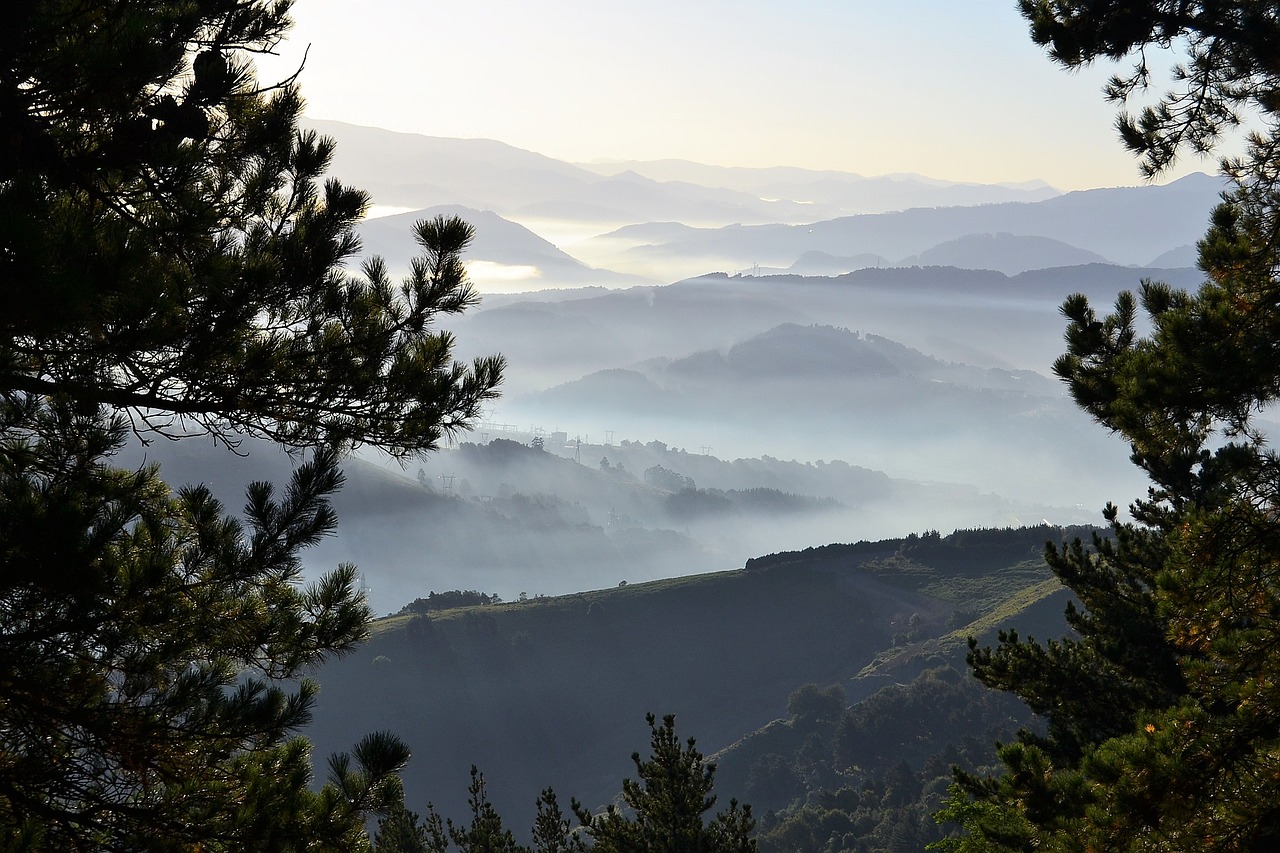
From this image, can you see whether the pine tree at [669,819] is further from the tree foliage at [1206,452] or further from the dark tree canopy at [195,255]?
the dark tree canopy at [195,255]

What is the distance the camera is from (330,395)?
7.49 m

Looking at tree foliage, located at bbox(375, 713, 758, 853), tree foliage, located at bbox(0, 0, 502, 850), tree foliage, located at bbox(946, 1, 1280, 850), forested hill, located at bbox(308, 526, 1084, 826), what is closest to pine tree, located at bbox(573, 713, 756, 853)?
tree foliage, located at bbox(375, 713, 758, 853)

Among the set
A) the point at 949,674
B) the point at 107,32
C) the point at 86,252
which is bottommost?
the point at 949,674

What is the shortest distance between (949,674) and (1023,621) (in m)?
8.66

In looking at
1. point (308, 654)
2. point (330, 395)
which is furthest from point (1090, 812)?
point (330, 395)

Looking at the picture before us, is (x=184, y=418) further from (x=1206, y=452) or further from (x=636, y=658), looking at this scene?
(x=636, y=658)

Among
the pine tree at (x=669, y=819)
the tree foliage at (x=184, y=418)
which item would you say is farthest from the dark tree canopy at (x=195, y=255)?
the pine tree at (x=669, y=819)

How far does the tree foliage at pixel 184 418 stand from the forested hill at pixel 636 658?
94.2 m

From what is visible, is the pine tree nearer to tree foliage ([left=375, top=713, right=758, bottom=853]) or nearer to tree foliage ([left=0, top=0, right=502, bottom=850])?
tree foliage ([left=375, top=713, right=758, bottom=853])

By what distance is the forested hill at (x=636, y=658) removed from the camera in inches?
4063

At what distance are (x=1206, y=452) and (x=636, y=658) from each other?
109302 millimetres

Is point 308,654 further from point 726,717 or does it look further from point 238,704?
point 726,717

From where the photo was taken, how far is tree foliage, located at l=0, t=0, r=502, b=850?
17.3 feet

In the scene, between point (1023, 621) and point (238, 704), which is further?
point (1023, 621)
